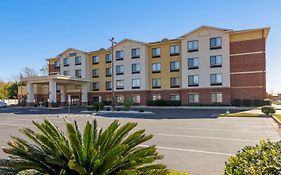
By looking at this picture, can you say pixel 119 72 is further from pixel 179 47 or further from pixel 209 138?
pixel 209 138

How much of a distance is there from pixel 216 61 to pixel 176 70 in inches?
312

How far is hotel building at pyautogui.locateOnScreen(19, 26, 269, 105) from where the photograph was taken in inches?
1583

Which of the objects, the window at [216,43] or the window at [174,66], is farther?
the window at [174,66]

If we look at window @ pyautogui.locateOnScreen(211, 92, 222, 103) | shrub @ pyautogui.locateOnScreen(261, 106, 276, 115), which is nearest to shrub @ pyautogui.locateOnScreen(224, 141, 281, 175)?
shrub @ pyautogui.locateOnScreen(261, 106, 276, 115)

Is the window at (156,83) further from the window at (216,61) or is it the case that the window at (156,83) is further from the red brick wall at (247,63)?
the red brick wall at (247,63)

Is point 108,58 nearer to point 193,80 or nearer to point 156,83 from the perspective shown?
point 156,83

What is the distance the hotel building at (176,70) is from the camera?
132 feet

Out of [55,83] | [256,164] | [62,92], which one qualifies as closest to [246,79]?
[55,83]

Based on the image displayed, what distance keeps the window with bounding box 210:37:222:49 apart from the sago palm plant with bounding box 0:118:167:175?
40.5 m

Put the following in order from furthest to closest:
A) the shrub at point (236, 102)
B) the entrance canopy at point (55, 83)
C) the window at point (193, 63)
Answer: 1. the entrance canopy at point (55, 83)
2. the window at point (193, 63)
3. the shrub at point (236, 102)

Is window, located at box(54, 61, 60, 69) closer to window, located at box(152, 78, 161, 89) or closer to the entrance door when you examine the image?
the entrance door

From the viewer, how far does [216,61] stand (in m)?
41.8

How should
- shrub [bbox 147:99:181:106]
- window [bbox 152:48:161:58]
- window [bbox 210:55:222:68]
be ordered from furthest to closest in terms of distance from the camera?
1. window [bbox 152:48:161:58]
2. shrub [bbox 147:99:181:106]
3. window [bbox 210:55:222:68]

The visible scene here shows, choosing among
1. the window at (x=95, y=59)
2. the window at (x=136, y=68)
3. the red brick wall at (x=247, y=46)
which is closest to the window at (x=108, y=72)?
the window at (x=95, y=59)
